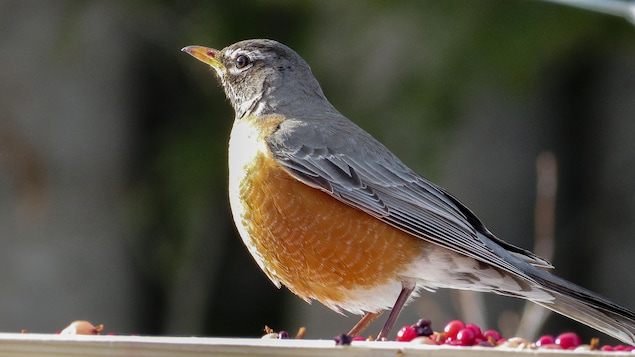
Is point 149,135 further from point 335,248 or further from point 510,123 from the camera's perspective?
point 335,248

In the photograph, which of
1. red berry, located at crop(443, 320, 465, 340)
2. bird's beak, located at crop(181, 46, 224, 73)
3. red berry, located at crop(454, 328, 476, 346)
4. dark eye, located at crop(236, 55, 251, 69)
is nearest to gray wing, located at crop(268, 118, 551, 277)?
dark eye, located at crop(236, 55, 251, 69)

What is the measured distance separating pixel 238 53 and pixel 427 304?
2142 mm

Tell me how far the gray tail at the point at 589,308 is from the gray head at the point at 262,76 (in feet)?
4.81

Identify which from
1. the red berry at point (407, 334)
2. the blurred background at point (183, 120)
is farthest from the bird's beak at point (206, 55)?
the red berry at point (407, 334)

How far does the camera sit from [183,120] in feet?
19.8

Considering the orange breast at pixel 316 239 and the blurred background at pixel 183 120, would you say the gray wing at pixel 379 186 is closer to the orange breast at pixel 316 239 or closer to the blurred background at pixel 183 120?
the orange breast at pixel 316 239

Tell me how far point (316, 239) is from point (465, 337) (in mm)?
969

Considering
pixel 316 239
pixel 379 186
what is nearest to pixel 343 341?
pixel 316 239

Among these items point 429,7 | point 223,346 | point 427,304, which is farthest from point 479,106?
point 223,346

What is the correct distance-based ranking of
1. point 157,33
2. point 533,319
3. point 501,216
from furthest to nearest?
point 501,216 → point 157,33 → point 533,319

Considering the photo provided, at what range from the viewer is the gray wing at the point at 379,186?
3559mm

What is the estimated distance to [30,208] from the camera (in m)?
6.04

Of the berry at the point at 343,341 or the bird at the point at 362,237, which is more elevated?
the bird at the point at 362,237

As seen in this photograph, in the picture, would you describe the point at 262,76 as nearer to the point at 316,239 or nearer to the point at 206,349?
the point at 316,239
